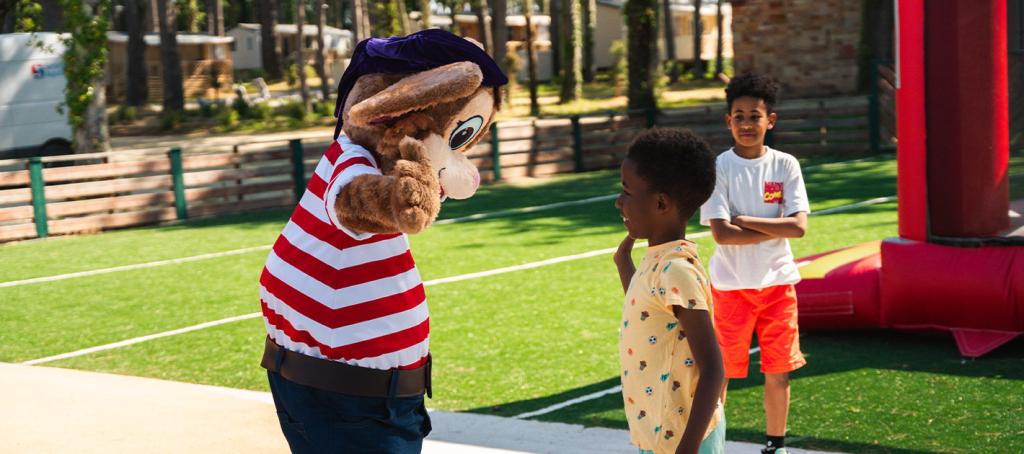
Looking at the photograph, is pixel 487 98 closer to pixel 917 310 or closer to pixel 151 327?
pixel 917 310

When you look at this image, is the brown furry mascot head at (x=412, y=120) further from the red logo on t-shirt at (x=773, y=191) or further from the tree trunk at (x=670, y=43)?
the tree trunk at (x=670, y=43)

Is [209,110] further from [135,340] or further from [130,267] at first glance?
[135,340]

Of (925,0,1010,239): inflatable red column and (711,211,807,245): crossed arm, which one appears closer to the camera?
(711,211,807,245): crossed arm

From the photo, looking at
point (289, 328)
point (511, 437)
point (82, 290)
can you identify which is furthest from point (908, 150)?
point (82, 290)

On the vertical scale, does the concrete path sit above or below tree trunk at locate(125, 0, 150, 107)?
below

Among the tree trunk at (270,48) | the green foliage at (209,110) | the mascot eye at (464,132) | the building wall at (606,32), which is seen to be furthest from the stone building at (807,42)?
the mascot eye at (464,132)

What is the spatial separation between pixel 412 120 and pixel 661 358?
3.06 feet

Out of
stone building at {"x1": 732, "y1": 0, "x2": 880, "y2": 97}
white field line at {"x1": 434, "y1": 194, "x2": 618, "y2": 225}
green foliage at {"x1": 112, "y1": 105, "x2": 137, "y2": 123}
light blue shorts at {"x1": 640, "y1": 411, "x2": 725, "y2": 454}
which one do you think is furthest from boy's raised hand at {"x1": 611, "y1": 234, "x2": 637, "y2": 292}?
green foliage at {"x1": 112, "y1": 105, "x2": 137, "y2": 123}

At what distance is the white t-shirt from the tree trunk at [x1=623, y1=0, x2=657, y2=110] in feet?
64.9

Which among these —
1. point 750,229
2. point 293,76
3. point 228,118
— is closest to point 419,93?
point 750,229

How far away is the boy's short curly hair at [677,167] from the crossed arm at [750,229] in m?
1.82

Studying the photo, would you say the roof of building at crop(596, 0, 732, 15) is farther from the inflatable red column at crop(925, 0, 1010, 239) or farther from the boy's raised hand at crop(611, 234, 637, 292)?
the boy's raised hand at crop(611, 234, 637, 292)

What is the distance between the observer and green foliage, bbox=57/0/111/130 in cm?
1837

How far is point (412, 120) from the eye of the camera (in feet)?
11.0
